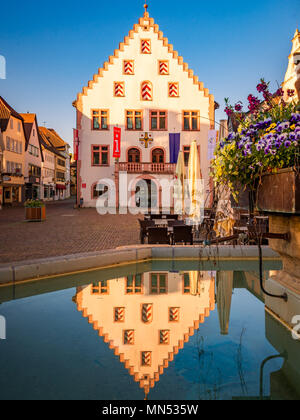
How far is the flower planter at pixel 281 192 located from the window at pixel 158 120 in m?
31.7

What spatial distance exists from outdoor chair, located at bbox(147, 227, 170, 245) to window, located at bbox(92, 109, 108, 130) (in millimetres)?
26618

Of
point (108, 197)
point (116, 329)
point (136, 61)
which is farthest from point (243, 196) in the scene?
point (136, 61)

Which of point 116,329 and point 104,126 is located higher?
point 104,126

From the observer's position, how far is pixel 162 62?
3347 cm

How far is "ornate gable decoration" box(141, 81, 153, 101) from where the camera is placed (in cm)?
3350

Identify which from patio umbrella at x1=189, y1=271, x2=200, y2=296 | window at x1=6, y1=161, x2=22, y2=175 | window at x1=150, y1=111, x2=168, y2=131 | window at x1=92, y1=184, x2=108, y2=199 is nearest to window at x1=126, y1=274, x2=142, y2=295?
patio umbrella at x1=189, y1=271, x2=200, y2=296

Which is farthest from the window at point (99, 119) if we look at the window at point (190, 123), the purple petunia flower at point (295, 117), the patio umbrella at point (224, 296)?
the purple petunia flower at point (295, 117)

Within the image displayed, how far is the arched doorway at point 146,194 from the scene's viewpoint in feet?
112

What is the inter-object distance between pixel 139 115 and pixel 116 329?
31659mm

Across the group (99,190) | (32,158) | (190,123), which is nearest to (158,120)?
(190,123)

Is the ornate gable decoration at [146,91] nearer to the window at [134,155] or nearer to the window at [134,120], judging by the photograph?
the window at [134,120]
